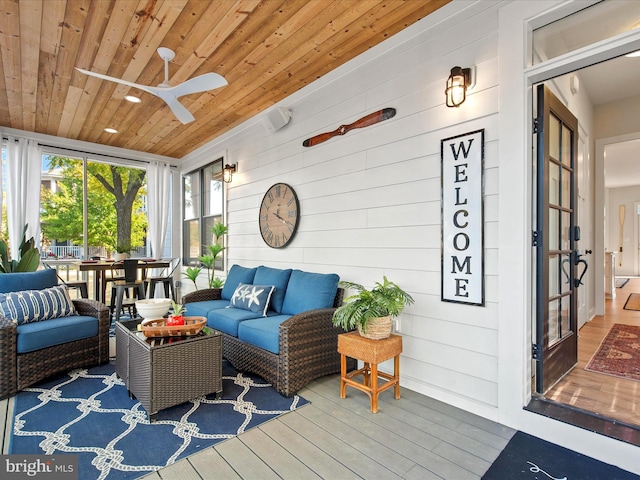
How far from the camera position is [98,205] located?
6.02 meters

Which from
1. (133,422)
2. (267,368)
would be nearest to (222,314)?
(267,368)

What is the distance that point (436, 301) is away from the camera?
8.38 ft

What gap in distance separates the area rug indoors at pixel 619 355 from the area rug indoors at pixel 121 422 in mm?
2571

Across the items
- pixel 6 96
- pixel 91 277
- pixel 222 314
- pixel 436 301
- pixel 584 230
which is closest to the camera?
pixel 436 301

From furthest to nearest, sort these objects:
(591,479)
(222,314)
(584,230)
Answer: (584,230) < (222,314) < (591,479)

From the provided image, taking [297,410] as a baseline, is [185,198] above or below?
above

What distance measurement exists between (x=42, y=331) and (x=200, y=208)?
3593mm

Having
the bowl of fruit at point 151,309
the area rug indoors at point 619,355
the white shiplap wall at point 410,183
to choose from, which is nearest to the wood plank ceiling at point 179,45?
the white shiplap wall at point 410,183

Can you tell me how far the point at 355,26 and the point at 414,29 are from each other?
0.46 meters

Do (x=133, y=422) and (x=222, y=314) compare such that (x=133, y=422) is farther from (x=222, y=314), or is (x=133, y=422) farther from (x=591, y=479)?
(x=591, y=479)

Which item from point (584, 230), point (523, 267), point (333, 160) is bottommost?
point (523, 267)

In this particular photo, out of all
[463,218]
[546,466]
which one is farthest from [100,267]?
[546,466]

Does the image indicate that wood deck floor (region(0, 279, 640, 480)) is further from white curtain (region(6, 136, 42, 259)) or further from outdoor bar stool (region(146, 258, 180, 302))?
white curtain (region(6, 136, 42, 259))

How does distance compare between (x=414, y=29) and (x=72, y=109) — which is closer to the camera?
(x=414, y=29)
